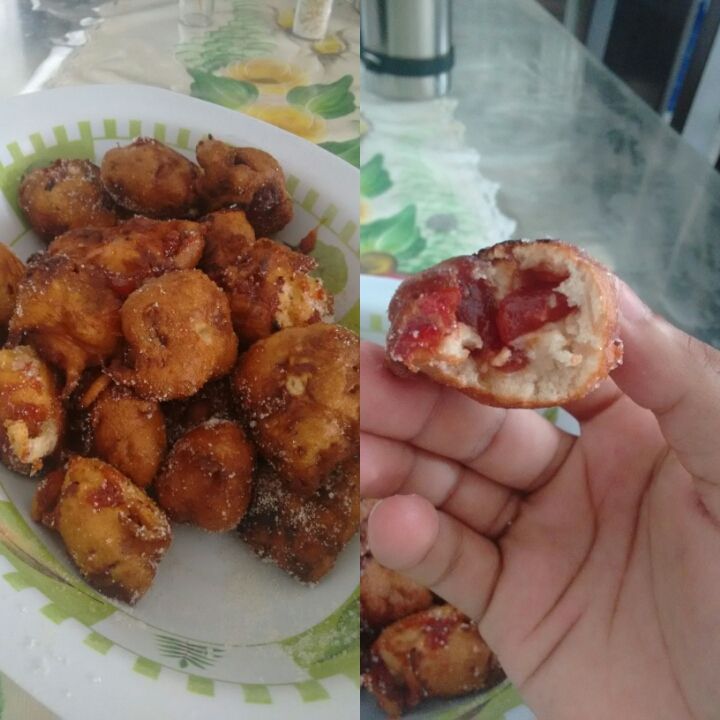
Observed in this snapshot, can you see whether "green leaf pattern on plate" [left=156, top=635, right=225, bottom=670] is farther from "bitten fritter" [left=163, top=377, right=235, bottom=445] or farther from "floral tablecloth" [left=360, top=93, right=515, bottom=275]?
"floral tablecloth" [left=360, top=93, right=515, bottom=275]

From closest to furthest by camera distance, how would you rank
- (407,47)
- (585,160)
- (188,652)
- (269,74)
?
1. (188,652)
2. (269,74)
3. (407,47)
4. (585,160)

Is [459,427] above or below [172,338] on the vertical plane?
below

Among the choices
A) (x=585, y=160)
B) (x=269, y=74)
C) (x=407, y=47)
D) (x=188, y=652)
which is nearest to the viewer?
(x=188, y=652)

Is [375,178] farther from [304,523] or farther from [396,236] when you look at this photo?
[304,523]

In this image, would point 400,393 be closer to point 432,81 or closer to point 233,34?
point 233,34

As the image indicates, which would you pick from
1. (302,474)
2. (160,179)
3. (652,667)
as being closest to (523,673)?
(652,667)

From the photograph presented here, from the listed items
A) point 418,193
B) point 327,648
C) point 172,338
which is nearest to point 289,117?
point 172,338

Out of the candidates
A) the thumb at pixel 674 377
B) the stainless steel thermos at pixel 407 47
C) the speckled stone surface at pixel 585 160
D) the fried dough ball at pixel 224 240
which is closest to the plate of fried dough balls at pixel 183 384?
the fried dough ball at pixel 224 240

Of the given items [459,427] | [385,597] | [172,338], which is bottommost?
[385,597]
